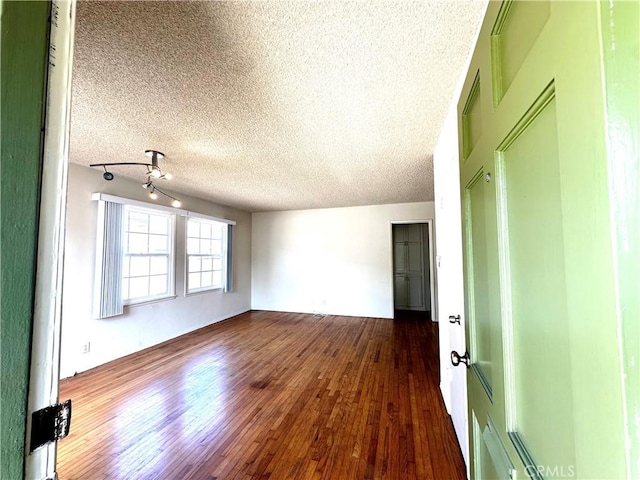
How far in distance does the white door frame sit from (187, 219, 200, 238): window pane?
14.3 feet

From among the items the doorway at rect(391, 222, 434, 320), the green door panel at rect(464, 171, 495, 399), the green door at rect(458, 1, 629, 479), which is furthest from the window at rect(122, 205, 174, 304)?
the doorway at rect(391, 222, 434, 320)

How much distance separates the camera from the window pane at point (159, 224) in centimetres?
390

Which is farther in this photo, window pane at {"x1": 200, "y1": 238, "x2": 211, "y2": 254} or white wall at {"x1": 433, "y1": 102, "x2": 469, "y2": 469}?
window pane at {"x1": 200, "y1": 238, "x2": 211, "y2": 254}

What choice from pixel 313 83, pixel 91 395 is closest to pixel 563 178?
pixel 313 83

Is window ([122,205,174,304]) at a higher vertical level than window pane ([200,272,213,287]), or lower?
higher

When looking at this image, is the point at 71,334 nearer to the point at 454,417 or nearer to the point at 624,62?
the point at 454,417

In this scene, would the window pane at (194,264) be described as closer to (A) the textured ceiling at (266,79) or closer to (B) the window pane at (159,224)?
(B) the window pane at (159,224)

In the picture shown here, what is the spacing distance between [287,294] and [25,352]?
5.72 m

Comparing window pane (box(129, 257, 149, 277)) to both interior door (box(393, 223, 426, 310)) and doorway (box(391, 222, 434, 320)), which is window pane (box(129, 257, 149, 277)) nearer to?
doorway (box(391, 222, 434, 320))

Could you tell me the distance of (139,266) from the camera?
12.2ft

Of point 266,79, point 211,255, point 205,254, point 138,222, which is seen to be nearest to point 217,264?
point 211,255

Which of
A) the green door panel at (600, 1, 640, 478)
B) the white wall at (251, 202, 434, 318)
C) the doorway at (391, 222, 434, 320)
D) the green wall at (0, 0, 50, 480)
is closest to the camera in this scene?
the green door panel at (600, 1, 640, 478)

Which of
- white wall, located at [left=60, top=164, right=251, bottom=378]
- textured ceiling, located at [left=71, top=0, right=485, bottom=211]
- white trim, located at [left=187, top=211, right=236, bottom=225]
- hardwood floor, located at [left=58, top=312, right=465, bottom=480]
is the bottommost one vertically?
hardwood floor, located at [left=58, top=312, right=465, bottom=480]

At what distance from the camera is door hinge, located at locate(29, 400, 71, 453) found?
456 mm
